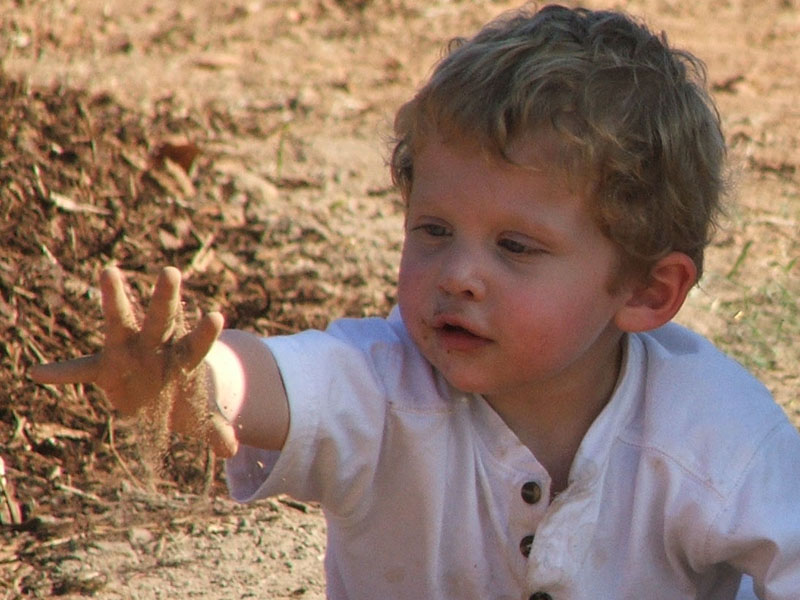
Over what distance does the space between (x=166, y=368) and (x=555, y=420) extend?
0.82 meters

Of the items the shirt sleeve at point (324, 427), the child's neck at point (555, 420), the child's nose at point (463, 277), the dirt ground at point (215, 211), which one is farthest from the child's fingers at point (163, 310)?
the dirt ground at point (215, 211)

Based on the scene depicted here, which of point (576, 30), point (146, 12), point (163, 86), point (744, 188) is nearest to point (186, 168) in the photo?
point (163, 86)

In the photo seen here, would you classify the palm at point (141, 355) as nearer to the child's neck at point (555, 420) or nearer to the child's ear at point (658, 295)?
the child's neck at point (555, 420)

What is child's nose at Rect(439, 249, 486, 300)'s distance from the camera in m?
2.30

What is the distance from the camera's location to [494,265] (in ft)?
7.63

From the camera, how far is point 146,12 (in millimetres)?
5805

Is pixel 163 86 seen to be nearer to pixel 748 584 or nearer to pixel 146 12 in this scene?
pixel 146 12

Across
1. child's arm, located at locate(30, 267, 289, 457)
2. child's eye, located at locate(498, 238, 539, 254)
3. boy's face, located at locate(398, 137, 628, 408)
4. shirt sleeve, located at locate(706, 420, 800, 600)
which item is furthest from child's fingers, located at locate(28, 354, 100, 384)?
shirt sleeve, located at locate(706, 420, 800, 600)

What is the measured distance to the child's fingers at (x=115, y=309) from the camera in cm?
196

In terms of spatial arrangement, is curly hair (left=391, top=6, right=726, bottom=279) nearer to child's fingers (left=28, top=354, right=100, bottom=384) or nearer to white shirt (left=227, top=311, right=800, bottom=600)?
white shirt (left=227, top=311, right=800, bottom=600)

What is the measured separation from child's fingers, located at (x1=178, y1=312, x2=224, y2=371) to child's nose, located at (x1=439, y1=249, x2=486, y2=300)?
44 centimetres

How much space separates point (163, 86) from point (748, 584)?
3.06 meters

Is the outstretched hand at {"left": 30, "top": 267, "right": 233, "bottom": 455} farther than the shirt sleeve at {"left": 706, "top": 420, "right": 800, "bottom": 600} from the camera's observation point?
No

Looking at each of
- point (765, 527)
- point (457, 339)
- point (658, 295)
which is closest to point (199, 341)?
point (457, 339)
